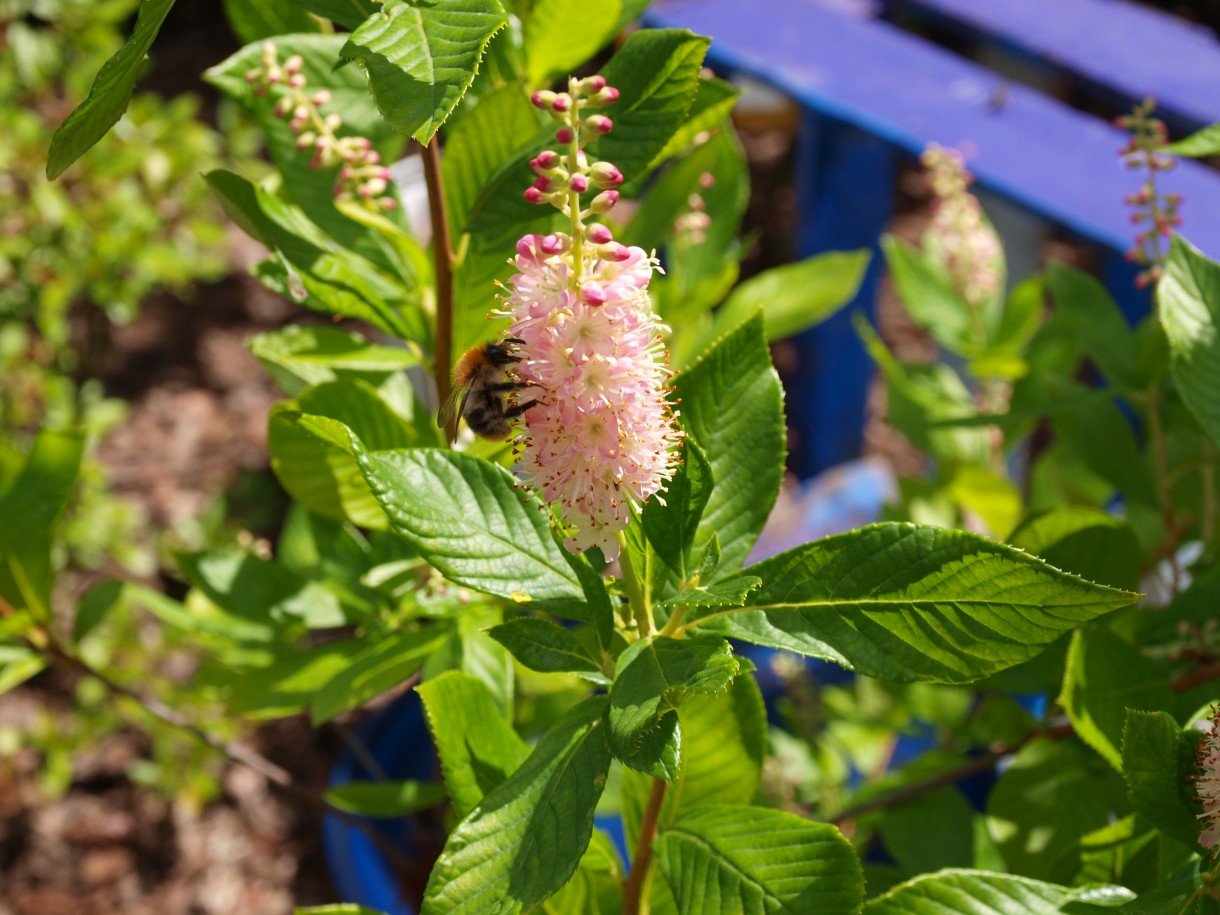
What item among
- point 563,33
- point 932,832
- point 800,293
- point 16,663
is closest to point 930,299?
point 800,293

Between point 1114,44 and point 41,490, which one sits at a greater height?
point 1114,44

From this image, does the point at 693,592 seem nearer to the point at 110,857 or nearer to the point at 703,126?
the point at 703,126

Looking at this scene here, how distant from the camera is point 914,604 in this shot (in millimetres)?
693

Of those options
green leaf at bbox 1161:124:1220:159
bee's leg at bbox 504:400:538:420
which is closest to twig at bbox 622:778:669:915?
bee's leg at bbox 504:400:538:420

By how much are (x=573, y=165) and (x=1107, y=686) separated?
2.03 ft

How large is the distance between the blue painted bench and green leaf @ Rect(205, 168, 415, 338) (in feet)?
3.32

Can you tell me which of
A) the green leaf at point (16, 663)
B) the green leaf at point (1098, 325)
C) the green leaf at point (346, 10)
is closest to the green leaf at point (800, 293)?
the green leaf at point (1098, 325)

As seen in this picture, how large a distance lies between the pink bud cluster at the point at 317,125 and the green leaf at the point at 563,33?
154mm

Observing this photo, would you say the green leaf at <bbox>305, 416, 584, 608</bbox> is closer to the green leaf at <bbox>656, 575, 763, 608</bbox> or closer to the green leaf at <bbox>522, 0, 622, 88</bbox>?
the green leaf at <bbox>656, 575, 763, 608</bbox>

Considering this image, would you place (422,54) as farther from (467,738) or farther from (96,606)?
(96,606)

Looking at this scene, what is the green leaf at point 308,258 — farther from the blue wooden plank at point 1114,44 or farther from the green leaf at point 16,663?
the blue wooden plank at point 1114,44

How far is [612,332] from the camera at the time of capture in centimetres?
68

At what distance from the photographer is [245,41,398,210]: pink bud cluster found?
0.93 meters

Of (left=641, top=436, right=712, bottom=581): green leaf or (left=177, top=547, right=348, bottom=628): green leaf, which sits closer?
(left=641, top=436, right=712, bottom=581): green leaf
